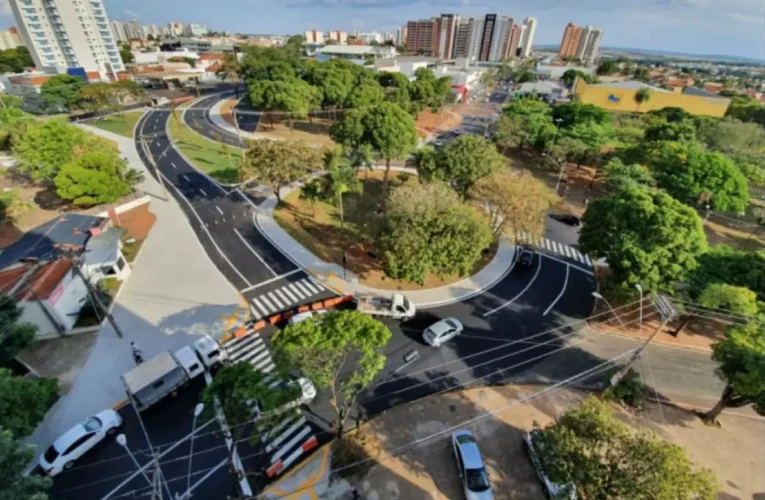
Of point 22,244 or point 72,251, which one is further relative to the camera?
point 22,244

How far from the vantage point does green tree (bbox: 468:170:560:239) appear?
28.5 m

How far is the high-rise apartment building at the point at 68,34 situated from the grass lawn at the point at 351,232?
102 m

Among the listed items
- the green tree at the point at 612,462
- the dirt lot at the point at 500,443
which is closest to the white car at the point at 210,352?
the dirt lot at the point at 500,443

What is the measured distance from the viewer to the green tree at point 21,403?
1420cm

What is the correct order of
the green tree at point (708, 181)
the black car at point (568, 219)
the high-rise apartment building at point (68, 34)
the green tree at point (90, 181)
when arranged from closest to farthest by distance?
the green tree at point (90, 181)
the green tree at point (708, 181)
the black car at point (568, 219)
the high-rise apartment building at point (68, 34)

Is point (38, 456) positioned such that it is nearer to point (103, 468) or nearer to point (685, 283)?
point (103, 468)

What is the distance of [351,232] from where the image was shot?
3559 centimetres

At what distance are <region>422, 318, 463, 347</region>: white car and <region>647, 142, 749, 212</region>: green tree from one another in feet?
112

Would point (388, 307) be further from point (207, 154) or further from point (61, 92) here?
point (61, 92)

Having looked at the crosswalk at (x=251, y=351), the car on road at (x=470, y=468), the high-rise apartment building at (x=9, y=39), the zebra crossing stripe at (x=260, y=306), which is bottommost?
the crosswalk at (x=251, y=351)

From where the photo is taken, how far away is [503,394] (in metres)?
20.7

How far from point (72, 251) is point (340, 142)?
29.3 meters

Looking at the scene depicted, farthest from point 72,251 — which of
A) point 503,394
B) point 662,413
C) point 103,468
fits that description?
point 662,413

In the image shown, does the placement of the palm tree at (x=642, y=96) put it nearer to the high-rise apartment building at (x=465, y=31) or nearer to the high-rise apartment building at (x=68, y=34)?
the high-rise apartment building at (x=465, y=31)
